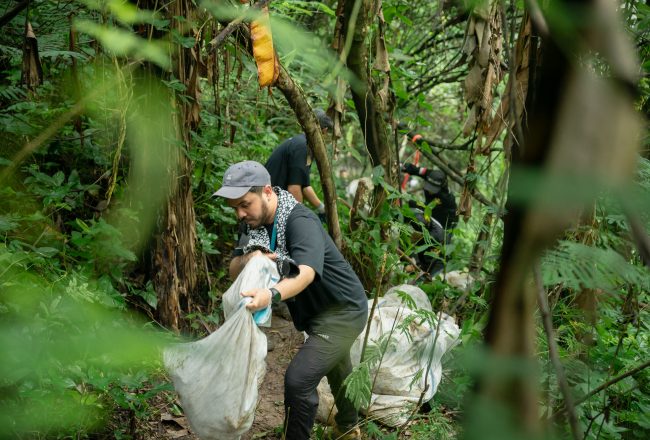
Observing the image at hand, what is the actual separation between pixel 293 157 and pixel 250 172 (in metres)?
2.24

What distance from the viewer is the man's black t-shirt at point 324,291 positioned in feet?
11.7

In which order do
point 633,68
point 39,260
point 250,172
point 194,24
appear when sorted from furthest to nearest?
point 194,24
point 250,172
point 39,260
point 633,68

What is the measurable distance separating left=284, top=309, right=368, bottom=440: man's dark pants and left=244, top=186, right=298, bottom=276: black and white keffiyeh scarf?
1.42 feet

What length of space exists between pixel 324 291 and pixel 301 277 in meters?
0.44

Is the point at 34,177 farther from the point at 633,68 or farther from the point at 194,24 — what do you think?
the point at 633,68

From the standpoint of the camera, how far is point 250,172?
11.5 feet

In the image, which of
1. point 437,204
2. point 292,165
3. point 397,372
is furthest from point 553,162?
point 437,204

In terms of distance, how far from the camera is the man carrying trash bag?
346 centimetres

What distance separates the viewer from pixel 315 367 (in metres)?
3.58

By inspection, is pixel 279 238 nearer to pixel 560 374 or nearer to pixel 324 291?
pixel 324 291

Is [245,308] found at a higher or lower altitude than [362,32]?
lower

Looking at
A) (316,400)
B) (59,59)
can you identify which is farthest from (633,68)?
(59,59)

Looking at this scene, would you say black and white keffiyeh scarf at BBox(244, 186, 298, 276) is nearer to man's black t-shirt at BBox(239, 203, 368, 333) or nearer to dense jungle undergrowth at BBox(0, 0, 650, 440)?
man's black t-shirt at BBox(239, 203, 368, 333)

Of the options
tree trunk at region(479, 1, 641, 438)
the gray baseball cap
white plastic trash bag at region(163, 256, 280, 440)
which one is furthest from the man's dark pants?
tree trunk at region(479, 1, 641, 438)
